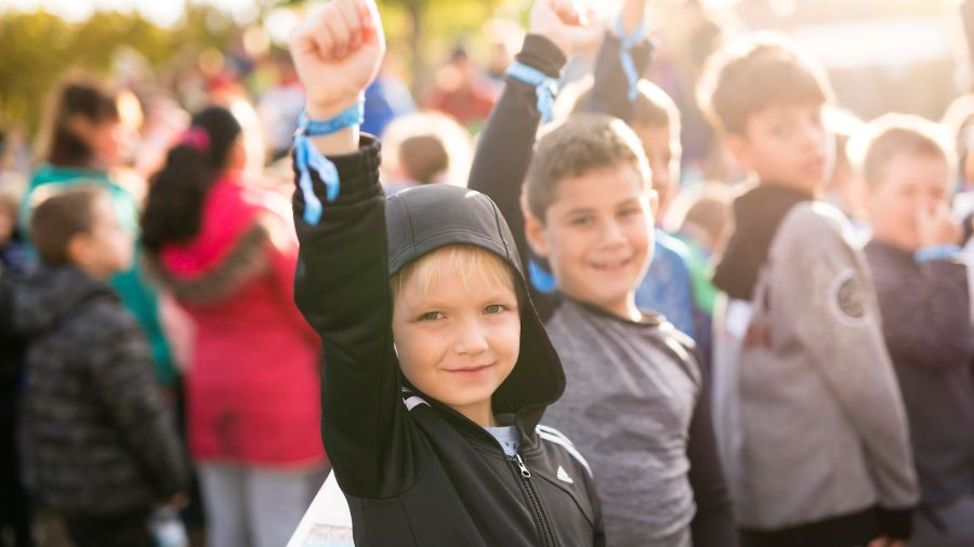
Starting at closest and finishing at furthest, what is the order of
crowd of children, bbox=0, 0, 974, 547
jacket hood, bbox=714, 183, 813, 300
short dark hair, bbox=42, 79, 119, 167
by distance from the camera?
crowd of children, bbox=0, 0, 974, 547, jacket hood, bbox=714, 183, 813, 300, short dark hair, bbox=42, 79, 119, 167

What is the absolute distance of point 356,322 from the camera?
1.52 meters

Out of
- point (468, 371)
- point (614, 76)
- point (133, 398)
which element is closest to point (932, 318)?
point (614, 76)


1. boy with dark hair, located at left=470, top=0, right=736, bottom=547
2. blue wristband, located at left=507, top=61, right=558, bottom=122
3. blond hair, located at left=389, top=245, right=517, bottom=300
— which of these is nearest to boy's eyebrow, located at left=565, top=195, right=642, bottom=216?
boy with dark hair, located at left=470, top=0, right=736, bottom=547

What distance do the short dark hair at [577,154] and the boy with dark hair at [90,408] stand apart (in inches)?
93.4

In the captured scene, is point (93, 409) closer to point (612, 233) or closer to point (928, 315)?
point (612, 233)

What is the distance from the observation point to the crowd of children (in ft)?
5.51

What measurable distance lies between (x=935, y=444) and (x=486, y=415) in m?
1.91

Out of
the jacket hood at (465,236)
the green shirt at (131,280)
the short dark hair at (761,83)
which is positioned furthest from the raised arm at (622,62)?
→ the green shirt at (131,280)

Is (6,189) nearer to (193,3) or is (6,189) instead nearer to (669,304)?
(669,304)

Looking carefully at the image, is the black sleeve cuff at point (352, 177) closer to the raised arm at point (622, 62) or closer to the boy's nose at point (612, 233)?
the boy's nose at point (612, 233)

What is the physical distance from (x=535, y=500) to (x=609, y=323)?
0.66 metres

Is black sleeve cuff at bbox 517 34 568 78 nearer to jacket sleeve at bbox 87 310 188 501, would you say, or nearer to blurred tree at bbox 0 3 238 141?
jacket sleeve at bbox 87 310 188 501

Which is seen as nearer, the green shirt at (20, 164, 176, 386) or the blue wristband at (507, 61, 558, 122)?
the blue wristband at (507, 61, 558, 122)

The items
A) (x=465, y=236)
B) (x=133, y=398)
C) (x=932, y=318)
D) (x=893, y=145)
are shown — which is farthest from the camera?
(x=133, y=398)
